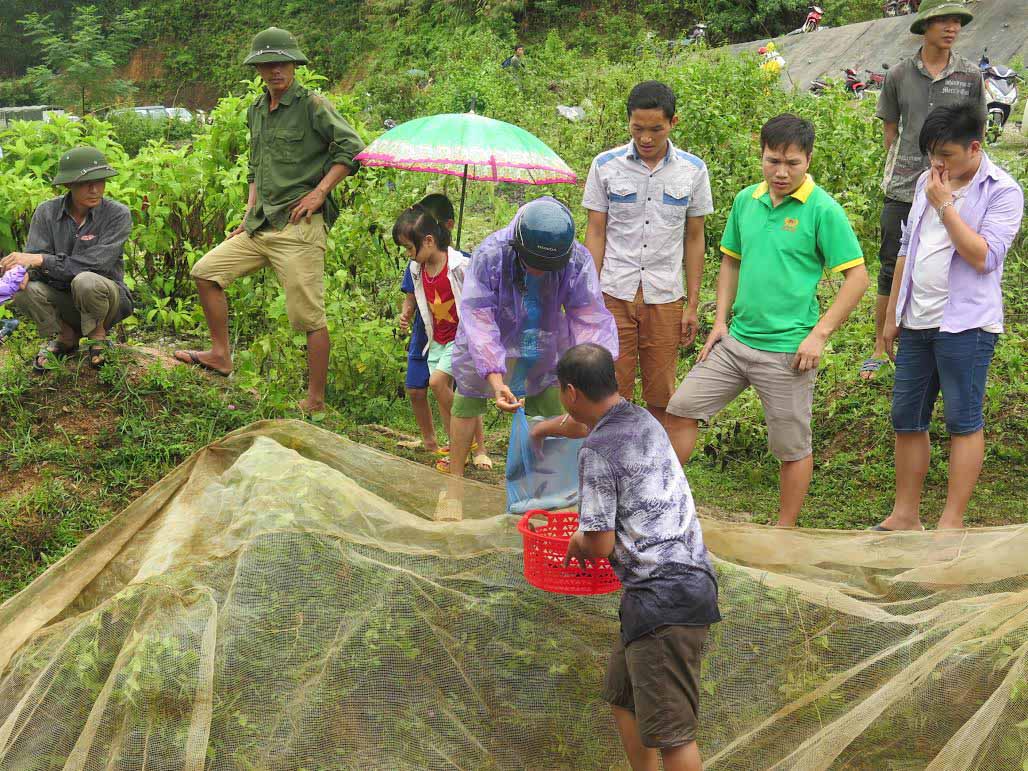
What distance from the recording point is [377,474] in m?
3.81

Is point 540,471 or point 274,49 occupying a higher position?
point 274,49

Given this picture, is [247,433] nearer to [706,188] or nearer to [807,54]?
[706,188]

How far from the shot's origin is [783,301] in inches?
156

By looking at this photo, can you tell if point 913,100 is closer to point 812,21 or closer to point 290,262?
point 290,262

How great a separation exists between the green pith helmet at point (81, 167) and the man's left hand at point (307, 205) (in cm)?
91

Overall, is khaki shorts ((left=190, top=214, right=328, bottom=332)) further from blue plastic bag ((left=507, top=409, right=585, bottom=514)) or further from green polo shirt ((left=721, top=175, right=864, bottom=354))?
green polo shirt ((left=721, top=175, right=864, bottom=354))

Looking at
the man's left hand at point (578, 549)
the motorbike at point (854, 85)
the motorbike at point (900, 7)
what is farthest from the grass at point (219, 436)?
the motorbike at point (900, 7)

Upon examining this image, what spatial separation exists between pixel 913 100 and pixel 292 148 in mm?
3073

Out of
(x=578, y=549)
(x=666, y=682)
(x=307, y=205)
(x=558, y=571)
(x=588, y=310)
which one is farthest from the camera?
(x=307, y=205)

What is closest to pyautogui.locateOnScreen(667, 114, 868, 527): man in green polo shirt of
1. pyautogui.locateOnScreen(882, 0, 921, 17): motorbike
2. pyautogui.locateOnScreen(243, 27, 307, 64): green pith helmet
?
pyautogui.locateOnScreen(243, 27, 307, 64): green pith helmet

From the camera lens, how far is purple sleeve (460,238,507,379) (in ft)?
12.5

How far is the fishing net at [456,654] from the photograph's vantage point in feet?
8.71

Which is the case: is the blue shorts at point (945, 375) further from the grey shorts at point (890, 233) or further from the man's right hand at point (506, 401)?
the man's right hand at point (506, 401)

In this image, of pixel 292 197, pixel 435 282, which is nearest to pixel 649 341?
pixel 435 282
